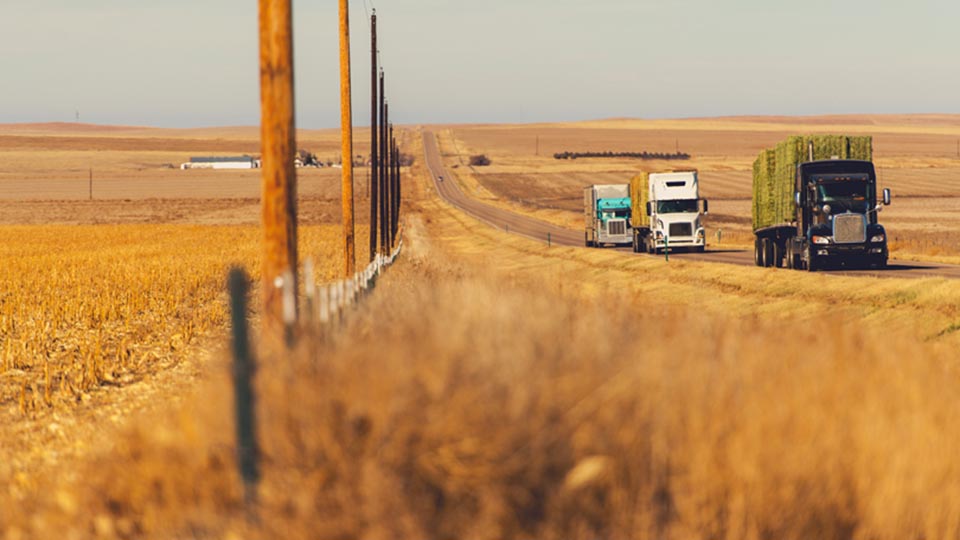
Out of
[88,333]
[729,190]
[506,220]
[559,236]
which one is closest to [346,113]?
[88,333]

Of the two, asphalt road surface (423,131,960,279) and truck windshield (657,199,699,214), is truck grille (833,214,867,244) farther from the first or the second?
truck windshield (657,199,699,214)

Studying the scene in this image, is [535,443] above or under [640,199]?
above

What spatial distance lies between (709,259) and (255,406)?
41001 millimetres

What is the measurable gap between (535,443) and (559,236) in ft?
213

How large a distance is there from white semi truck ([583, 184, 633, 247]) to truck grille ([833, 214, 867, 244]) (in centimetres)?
2375

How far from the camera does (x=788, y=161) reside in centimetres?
3600

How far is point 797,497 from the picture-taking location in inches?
266

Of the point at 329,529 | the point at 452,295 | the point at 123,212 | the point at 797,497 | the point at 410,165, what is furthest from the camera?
the point at 410,165

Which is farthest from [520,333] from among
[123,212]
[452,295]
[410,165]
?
[410,165]

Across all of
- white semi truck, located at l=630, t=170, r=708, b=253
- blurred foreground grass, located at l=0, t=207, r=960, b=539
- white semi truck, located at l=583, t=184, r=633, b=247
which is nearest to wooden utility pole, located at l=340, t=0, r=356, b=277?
blurred foreground grass, located at l=0, t=207, r=960, b=539

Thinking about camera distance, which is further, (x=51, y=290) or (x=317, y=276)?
(x=317, y=276)

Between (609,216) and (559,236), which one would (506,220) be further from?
(609,216)

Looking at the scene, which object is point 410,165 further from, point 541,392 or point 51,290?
point 541,392

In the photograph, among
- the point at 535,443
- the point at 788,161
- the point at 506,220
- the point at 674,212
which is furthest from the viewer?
the point at 506,220
